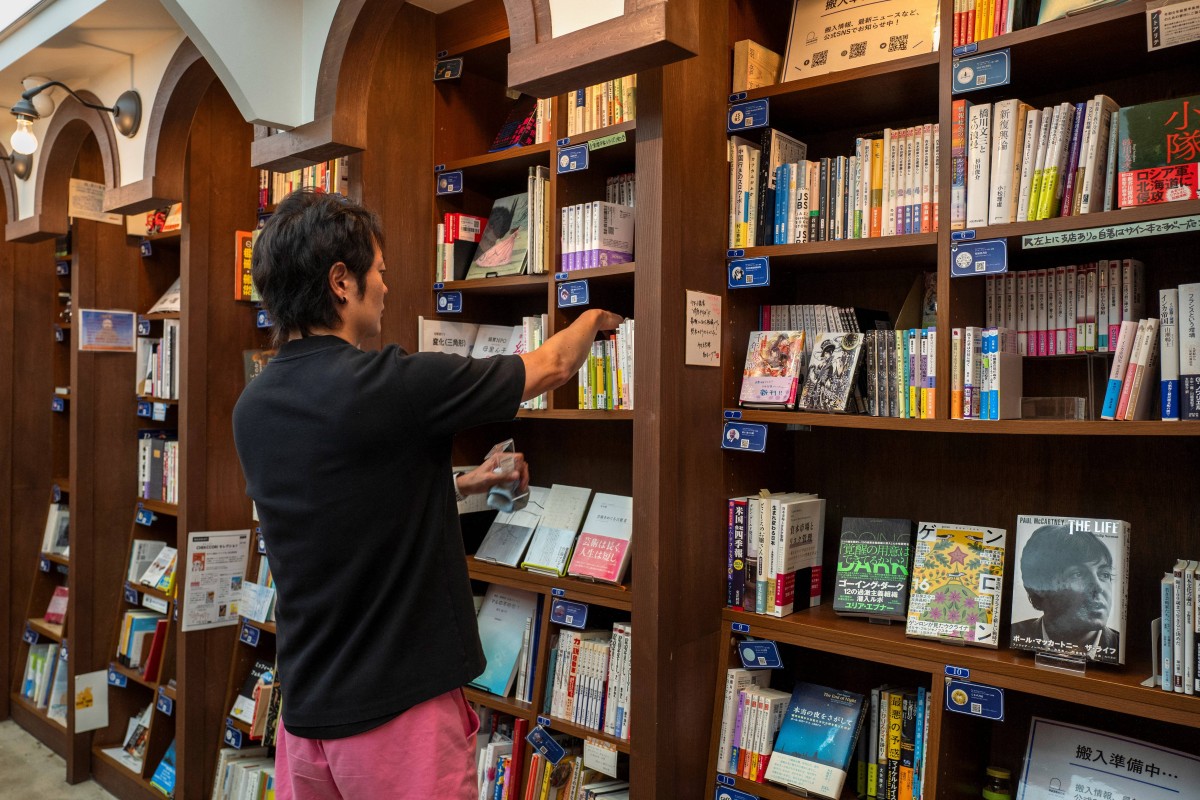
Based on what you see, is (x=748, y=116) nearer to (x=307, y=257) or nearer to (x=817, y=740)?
(x=307, y=257)

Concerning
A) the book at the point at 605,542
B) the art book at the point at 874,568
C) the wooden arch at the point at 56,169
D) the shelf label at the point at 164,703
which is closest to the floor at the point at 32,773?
the shelf label at the point at 164,703

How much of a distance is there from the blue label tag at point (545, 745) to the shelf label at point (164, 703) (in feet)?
6.52

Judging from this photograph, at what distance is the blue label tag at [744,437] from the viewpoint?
7.80 feet

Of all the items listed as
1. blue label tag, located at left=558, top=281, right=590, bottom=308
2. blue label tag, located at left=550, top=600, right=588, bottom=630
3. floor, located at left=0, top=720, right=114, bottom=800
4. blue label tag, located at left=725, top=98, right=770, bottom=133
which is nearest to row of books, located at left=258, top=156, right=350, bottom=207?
blue label tag, located at left=558, top=281, right=590, bottom=308

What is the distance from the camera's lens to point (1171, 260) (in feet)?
6.89

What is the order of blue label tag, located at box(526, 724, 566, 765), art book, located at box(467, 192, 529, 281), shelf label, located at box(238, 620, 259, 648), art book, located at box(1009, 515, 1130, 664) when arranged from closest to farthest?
1. art book, located at box(1009, 515, 1130, 664)
2. blue label tag, located at box(526, 724, 566, 765)
3. art book, located at box(467, 192, 529, 281)
4. shelf label, located at box(238, 620, 259, 648)

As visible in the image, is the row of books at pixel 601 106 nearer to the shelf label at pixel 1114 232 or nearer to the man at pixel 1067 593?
the shelf label at pixel 1114 232

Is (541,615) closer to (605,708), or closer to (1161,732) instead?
(605,708)

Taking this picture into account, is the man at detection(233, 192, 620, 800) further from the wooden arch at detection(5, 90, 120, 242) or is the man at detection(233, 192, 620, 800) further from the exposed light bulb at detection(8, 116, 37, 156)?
the wooden arch at detection(5, 90, 120, 242)

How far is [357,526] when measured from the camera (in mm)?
1627

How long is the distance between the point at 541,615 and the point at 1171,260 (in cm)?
188

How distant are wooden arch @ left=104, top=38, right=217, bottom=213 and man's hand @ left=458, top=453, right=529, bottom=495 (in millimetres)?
2103

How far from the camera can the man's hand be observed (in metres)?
2.03

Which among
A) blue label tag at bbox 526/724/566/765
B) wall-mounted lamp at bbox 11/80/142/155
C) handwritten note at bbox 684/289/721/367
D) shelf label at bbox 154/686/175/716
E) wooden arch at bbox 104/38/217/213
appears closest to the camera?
handwritten note at bbox 684/289/721/367
